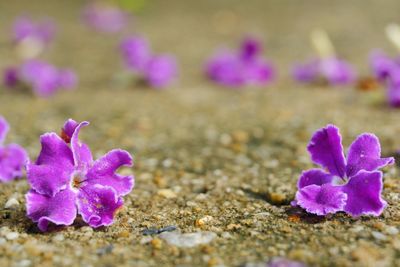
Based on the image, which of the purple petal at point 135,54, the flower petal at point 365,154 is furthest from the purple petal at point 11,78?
the flower petal at point 365,154

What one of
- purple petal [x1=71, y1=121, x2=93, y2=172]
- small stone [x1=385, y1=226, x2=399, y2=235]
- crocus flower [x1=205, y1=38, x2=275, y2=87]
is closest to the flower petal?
small stone [x1=385, y1=226, x2=399, y2=235]

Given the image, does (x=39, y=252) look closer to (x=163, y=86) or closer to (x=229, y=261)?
(x=229, y=261)

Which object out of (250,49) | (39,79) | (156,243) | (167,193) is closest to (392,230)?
(156,243)

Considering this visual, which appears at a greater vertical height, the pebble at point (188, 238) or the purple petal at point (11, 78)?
the purple petal at point (11, 78)

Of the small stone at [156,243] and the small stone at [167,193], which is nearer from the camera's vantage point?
the small stone at [156,243]

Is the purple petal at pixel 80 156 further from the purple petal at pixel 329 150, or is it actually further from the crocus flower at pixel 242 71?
the crocus flower at pixel 242 71
